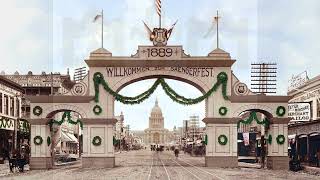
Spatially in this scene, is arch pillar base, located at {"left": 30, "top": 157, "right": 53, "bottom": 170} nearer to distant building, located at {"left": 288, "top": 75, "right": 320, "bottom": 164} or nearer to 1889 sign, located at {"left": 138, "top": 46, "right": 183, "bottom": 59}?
1889 sign, located at {"left": 138, "top": 46, "right": 183, "bottom": 59}

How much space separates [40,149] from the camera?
42156 mm

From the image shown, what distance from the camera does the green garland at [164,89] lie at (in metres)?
42.8

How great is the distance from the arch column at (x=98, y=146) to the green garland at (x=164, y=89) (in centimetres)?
182

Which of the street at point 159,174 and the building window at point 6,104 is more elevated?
the building window at point 6,104

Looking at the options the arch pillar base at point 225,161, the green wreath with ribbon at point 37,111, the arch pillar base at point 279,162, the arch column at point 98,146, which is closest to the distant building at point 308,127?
the arch pillar base at point 279,162

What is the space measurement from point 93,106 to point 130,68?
3.88 meters

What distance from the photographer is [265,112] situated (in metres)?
43.2

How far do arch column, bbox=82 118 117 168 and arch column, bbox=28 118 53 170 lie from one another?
272 cm

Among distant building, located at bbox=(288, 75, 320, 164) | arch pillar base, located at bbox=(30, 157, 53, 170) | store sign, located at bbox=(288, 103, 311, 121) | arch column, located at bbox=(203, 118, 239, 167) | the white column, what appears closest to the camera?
arch pillar base, located at bbox=(30, 157, 53, 170)

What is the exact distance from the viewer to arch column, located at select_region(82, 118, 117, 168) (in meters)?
42.4

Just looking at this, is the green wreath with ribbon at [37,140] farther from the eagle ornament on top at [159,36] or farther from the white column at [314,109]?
the white column at [314,109]

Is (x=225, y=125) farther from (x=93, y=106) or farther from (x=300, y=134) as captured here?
(x=300, y=134)

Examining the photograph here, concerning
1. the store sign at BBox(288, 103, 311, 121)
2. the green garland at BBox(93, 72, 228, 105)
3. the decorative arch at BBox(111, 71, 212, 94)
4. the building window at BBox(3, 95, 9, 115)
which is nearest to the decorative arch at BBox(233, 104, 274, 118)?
the green garland at BBox(93, 72, 228, 105)

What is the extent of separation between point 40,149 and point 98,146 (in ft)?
13.6
